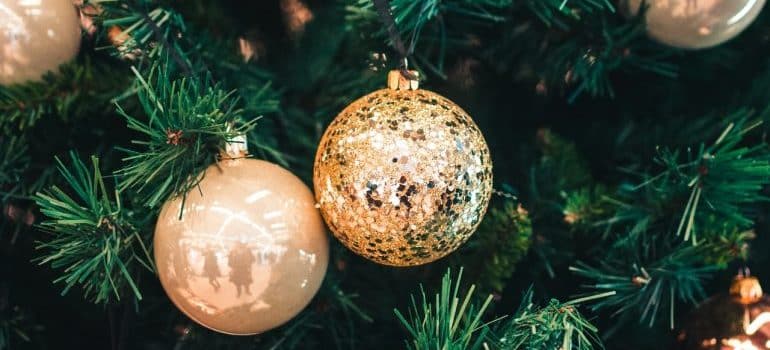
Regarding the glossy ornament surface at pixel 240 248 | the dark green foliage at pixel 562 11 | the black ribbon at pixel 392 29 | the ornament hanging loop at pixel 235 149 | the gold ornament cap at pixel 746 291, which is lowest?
the glossy ornament surface at pixel 240 248

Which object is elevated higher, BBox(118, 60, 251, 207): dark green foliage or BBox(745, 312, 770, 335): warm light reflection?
BBox(118, 60, 251, 207): dark green foliage

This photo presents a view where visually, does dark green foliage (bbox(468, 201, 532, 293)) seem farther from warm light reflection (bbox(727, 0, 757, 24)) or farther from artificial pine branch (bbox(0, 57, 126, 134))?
artificial pine branch (bbox(0, 57, 126, 134))

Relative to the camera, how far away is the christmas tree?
1.32ft

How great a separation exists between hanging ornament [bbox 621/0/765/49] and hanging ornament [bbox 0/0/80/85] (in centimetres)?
45

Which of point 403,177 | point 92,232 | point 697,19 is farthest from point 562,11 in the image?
point 92,232

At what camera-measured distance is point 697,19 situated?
1.60 ft

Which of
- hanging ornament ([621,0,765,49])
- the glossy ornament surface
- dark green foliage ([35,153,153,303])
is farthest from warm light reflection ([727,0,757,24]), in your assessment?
dark green foliage ([35,153,153,303])

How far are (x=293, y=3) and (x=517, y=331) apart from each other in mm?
353

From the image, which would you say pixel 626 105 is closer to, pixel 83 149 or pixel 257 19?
pixel 257 19

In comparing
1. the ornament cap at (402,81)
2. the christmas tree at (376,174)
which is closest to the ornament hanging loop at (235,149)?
the christmas tree at (376,174)

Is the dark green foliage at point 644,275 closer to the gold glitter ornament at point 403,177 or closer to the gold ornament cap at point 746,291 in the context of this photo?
the gold ornament cap at point 746,291

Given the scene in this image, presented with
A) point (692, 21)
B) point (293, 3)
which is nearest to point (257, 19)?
point (293, 3)

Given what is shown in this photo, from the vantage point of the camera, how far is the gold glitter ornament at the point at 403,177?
40cm

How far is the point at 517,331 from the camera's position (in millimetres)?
401
